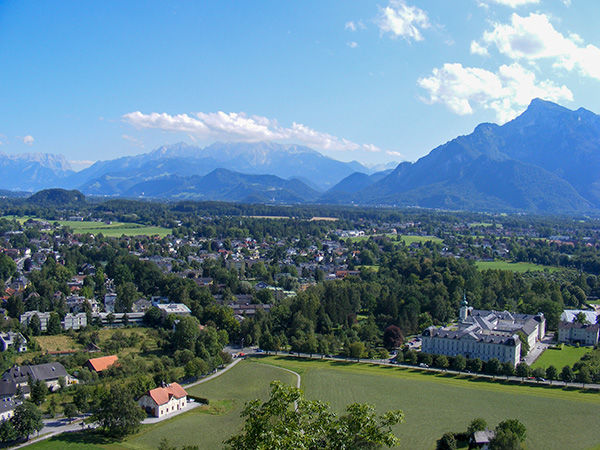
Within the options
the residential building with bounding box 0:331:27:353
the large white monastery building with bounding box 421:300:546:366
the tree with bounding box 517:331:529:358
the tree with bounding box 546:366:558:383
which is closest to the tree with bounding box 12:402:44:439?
the residential building with bounding box 0:331:27:353

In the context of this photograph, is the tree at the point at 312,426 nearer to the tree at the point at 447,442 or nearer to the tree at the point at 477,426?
the tree at the point at 447,442

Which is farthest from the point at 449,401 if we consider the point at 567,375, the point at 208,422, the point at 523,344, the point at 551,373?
the point at 208,422

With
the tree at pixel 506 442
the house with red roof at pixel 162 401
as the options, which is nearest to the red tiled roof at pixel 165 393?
the house with red roof at pixel 162 401

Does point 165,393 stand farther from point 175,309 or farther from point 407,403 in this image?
point 175,309

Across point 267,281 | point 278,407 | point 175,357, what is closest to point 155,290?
point 267,281

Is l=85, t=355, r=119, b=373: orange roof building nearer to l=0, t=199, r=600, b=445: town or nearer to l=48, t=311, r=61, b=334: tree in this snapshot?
l=0, t=199, r=600, b=445: town

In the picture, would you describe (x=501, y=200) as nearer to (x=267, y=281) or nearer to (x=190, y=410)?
(x=267, y=281)
